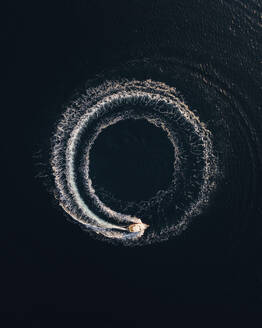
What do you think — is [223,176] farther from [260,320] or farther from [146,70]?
[260,320]

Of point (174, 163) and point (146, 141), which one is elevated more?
point (146, 141)

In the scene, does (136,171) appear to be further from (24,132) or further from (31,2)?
(31,2)

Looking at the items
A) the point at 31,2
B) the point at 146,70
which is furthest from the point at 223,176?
the point at 31,2

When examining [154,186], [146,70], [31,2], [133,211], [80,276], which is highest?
[31,2]

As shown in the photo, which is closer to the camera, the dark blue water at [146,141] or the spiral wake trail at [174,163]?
the dark blue water at [146,141]

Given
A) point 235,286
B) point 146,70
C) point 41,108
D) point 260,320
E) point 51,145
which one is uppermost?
point 146,70

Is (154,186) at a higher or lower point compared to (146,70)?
lower

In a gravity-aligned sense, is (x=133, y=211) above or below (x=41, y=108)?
below

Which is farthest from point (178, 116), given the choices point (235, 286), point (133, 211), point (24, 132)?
point (235, 286)

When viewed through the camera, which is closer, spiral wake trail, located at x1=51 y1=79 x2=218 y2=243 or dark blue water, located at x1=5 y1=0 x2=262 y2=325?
dark blue water, located at x1=5 y1=0 x2=262 y2=325
